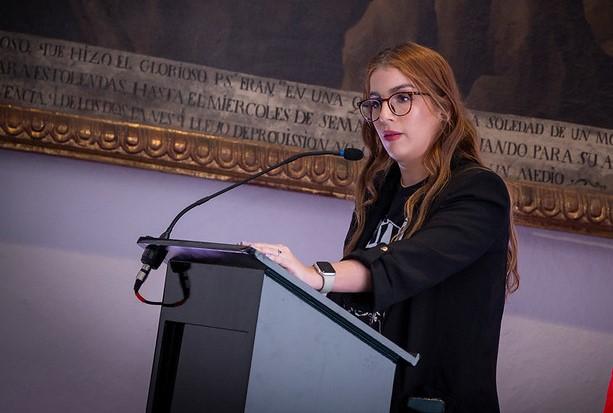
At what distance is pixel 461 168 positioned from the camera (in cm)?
244

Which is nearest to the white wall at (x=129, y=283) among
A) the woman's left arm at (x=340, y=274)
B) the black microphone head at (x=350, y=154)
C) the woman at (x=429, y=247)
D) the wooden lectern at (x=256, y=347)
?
the woman at (x=429, y=247)

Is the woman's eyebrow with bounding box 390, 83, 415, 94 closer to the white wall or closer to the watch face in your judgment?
the watch face

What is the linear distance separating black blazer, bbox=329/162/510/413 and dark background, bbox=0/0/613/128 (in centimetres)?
132

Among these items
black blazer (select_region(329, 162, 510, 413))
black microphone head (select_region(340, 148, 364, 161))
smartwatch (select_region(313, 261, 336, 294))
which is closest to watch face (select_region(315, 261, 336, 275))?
smartwatch (select_region(313, 261, 336, 294))

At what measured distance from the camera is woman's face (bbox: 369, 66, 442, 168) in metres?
2.50

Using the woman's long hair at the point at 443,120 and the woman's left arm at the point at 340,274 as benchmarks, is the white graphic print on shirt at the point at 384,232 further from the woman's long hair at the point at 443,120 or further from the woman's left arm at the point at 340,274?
the woman's left arm at the point at 340,274

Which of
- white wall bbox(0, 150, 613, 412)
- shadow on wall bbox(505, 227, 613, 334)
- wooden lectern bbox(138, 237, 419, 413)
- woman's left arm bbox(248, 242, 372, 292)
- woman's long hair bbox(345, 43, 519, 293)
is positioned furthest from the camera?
shadow on wall bbox(505, 227, 613, 334)

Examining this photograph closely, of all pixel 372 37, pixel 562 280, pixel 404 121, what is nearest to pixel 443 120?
pixel 404 121

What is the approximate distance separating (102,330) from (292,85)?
1336mm

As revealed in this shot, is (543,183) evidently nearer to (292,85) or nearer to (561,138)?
(561,138)

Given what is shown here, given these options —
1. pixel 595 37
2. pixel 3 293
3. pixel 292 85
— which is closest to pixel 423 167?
pixel 292 85

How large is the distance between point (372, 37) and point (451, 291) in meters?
1.61

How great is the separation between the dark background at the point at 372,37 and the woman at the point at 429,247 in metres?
0.98

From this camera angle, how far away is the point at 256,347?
1536mm
